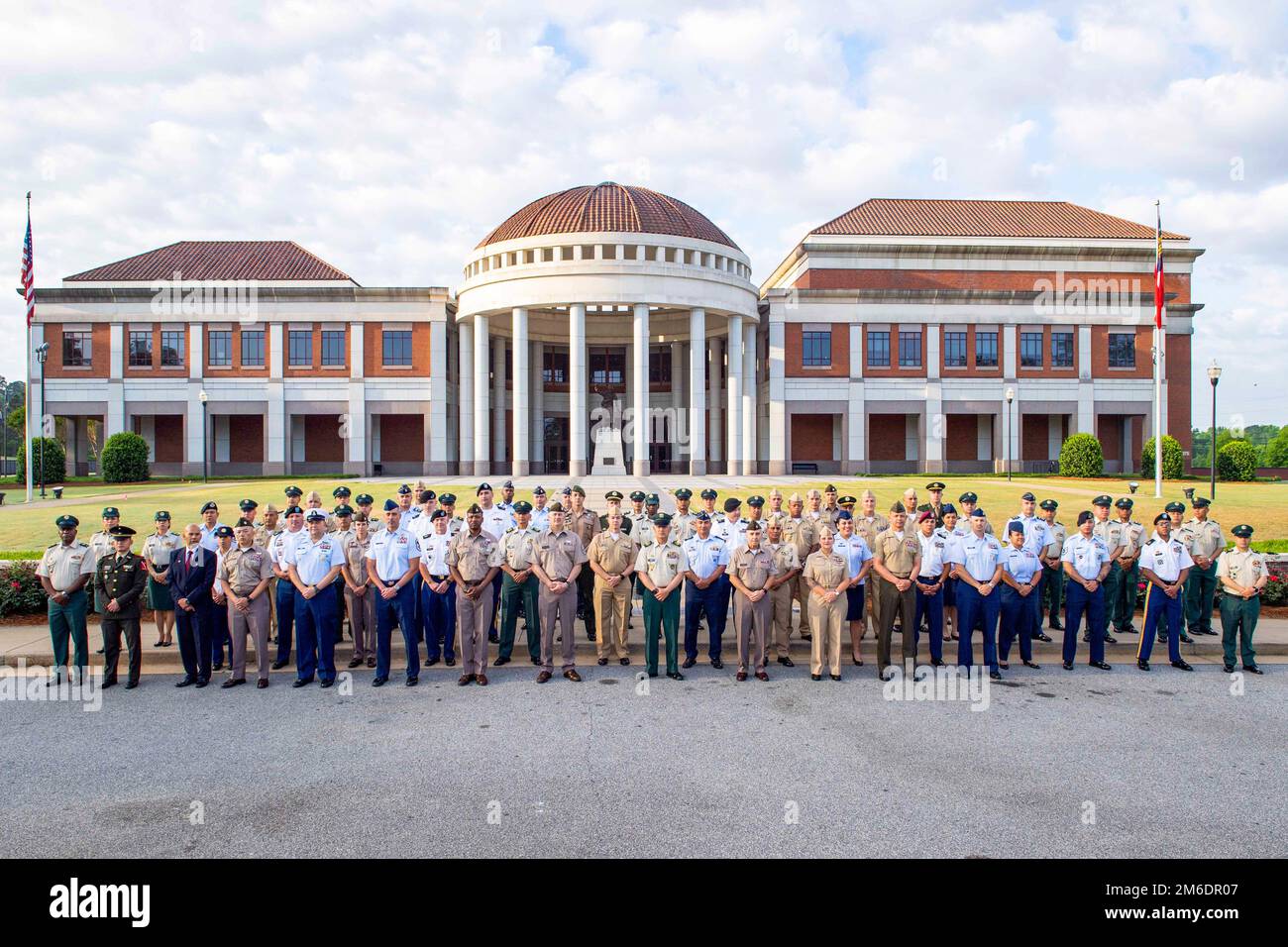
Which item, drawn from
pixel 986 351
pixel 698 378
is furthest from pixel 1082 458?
pixel 698 378

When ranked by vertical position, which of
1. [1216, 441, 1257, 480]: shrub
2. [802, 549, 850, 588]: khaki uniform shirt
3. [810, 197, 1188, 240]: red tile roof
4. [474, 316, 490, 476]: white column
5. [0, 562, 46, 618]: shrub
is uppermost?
[810, 197, 1188, 240]: red tile roof

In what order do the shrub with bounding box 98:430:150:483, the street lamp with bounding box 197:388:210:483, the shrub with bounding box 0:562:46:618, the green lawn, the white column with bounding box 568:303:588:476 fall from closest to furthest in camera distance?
the shrub with bounding box 0:562:46:618 → the green lawn → the shrub with bounding box 98:430:150:483 → the white column with bounding box 568:303:588:476 → the street lamp with bounding box 197:388:210:483

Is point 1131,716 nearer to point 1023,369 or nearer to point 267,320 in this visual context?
point 1023,369

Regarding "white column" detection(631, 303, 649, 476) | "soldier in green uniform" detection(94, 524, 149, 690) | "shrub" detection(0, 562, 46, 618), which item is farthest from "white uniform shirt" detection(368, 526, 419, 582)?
"white column" detection(631, 303, 649, 476)

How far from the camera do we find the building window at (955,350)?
4659 centimetres

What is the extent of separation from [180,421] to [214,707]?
47.9m

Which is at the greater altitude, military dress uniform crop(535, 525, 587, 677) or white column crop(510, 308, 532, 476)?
white column crop(510, 308, 532, 476)

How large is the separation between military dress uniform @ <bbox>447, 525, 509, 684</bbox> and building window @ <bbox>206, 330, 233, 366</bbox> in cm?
4279

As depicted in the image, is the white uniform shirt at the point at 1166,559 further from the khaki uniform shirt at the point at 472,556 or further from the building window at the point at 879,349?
the building window at the point at 879,349

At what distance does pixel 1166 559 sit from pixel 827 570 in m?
4.41

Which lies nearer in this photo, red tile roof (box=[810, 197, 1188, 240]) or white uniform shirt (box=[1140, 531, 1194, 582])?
white uniform shirt (box=[1140, 531, 1194, 582])

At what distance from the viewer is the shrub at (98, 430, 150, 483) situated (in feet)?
123

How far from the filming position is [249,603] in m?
8.84

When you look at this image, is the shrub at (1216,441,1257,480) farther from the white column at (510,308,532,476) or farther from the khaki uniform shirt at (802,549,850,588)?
the khaki uniform shirt at (802,549,850,588)
